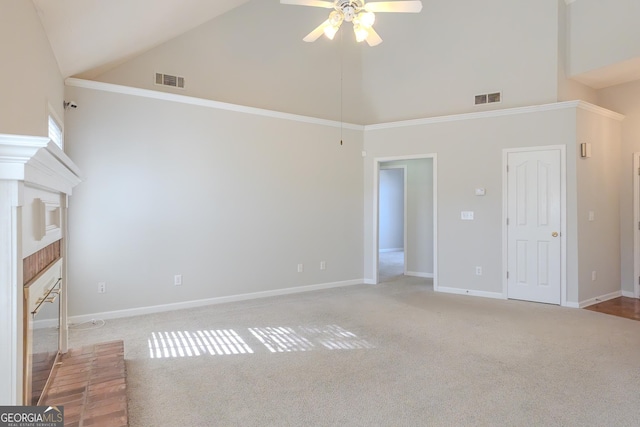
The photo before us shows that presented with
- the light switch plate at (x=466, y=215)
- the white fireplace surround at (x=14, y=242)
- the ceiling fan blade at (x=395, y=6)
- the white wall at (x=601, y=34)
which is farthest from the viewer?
the light switch plate at (x=466, y=215)

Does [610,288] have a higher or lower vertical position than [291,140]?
lower

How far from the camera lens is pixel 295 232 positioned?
6.04 metres

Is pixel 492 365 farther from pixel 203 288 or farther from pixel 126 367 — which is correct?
pixel 203 288

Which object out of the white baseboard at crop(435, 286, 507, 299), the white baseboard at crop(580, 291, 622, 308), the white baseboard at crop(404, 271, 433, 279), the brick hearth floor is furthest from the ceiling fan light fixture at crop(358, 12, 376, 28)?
the white baseboard at crop(404, 271, 433, 279)

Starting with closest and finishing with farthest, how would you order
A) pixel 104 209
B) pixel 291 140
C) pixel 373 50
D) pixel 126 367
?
pixel 126 367 → pixel 104 209 → pixel 291 140 → pixel 373 50

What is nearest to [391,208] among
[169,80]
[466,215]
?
[466,215]

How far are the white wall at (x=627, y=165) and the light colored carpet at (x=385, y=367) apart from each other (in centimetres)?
154

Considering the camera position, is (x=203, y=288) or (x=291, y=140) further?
(x=291, y=140)

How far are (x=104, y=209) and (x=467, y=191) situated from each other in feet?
15.7

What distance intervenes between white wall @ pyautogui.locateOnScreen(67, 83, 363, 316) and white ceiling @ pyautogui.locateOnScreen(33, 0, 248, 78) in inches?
19.0

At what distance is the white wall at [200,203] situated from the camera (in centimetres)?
447

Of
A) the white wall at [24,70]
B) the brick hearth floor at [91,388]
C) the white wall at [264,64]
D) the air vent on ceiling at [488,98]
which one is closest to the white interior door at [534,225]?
the air vent on ceiling at [488,98]

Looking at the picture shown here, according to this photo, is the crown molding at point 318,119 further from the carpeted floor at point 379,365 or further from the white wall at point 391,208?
the white wall at point 391,208

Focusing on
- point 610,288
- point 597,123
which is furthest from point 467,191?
point 610,288
